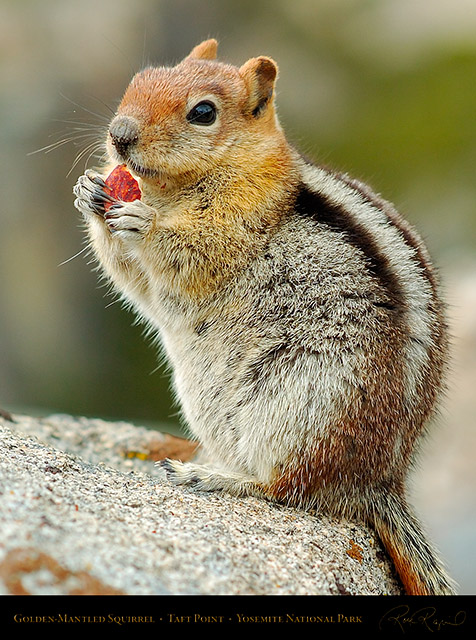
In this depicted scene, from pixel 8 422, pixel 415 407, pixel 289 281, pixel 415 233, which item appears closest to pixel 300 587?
pixel 415 407

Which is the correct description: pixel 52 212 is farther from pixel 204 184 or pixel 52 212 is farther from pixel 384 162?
pixel 204 184

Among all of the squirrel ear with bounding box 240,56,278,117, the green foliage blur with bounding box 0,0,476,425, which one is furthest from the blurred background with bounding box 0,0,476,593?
the squirrel ear with bounding box 240,56,278,117

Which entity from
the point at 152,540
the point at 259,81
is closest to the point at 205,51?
→ the point at 259,81

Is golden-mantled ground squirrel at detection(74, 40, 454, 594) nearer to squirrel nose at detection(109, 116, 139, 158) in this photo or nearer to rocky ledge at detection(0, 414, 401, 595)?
squirrel nose at detection(109, 116, 139, 158)
